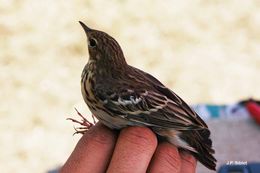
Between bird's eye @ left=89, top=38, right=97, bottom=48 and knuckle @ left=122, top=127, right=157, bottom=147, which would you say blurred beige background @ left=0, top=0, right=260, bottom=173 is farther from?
knuckle @ left=122, top=127, right=157, bottom=147

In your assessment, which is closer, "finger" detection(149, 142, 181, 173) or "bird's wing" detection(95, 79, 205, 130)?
"finger" detection(149, 142, 181, 173)

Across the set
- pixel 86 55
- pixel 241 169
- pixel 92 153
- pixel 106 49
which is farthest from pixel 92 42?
pixel 86 55

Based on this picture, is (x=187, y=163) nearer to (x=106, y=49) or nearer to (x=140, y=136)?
(x=140, y=136)

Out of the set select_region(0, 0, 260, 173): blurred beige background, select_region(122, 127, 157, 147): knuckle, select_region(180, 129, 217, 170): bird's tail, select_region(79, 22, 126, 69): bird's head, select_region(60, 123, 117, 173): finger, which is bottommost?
select_region(60, 123, 117, 173): finger

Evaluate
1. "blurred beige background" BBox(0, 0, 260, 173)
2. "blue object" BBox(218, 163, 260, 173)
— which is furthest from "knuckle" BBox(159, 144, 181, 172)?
"blurred beige background" BBox(0, 0, 260, 173)

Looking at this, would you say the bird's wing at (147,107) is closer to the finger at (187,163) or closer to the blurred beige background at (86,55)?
the finger at (187,163)

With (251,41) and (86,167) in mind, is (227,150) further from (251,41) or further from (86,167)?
(251,41)

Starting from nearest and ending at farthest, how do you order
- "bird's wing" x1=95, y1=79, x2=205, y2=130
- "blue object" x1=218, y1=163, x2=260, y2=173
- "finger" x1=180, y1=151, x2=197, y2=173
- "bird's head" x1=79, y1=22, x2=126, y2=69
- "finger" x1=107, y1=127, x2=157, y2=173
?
"finger" x1=107, y1=127, x2=157, y2=173
"finger" x1=180, y1=151, x2=197, y2=173
"bird's wing" x1=95, y1=79, x2=205, y2=130
"bird's head" x1=79, y1=22, x2=126, y2=69
"blue object" x1=218, y1=163, x2=260, y2=173

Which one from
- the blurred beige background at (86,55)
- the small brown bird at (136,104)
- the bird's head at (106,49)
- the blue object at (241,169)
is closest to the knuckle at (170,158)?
the small brown bird at (136,104)
